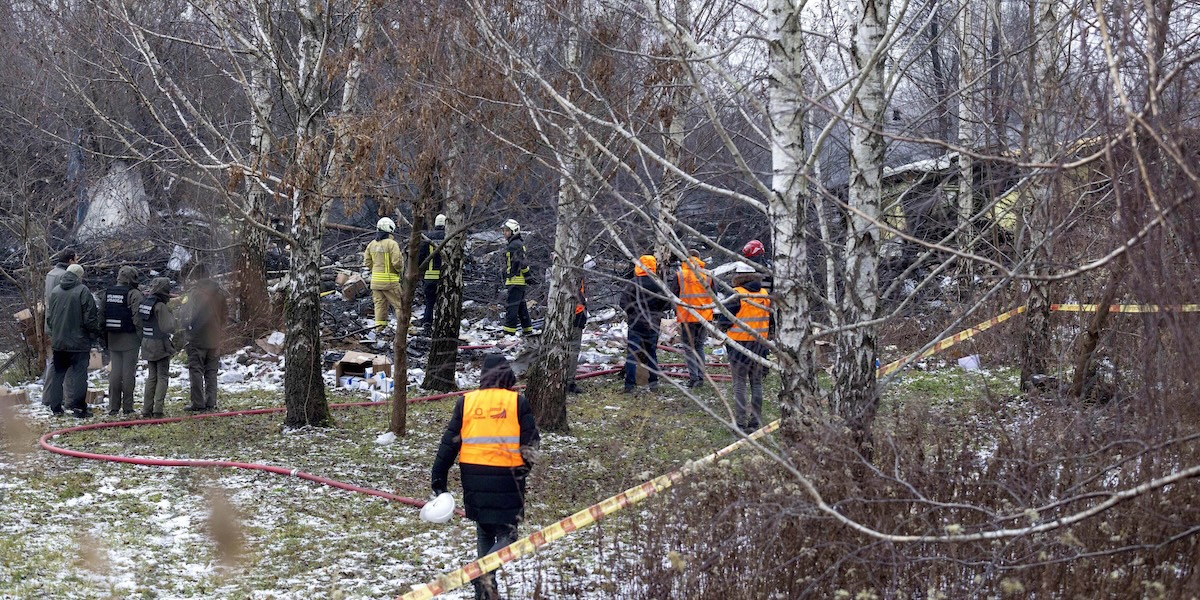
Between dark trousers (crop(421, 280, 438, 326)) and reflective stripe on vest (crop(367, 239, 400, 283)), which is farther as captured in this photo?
dark trousers (crop(421, 280, 438, 326))

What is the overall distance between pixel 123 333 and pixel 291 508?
4.53 metres

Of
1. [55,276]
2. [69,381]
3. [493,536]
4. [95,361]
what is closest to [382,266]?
[95,361]

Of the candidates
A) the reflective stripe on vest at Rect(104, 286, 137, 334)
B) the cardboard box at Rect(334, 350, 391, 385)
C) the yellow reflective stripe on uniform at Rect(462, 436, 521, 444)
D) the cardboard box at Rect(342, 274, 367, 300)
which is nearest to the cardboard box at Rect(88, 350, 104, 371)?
the cardboard box at Rect(334, 350, 391, 385)

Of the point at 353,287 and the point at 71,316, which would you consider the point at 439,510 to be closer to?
the point at 71,316

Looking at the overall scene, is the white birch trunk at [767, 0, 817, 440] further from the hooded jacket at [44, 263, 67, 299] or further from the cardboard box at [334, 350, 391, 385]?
the hooded jacket at [44, 263, 67, 299]

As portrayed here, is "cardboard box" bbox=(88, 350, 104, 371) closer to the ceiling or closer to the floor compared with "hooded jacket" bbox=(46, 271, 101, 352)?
closer to the floor

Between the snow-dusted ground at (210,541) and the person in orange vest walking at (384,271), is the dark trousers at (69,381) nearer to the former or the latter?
the snow-dusted ground at (210,541)

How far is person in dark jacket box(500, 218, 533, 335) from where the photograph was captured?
1514 cm

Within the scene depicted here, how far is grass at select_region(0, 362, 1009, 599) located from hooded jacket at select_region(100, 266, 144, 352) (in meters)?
1.00

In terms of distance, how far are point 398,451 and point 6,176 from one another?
10.8 meters

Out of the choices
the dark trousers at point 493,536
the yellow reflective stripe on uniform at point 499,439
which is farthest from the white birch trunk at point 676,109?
the dark trousers at point 493,536

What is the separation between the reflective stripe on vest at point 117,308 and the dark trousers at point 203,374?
736 millimetres

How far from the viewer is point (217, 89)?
813 inches

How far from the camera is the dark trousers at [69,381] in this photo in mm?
11961
